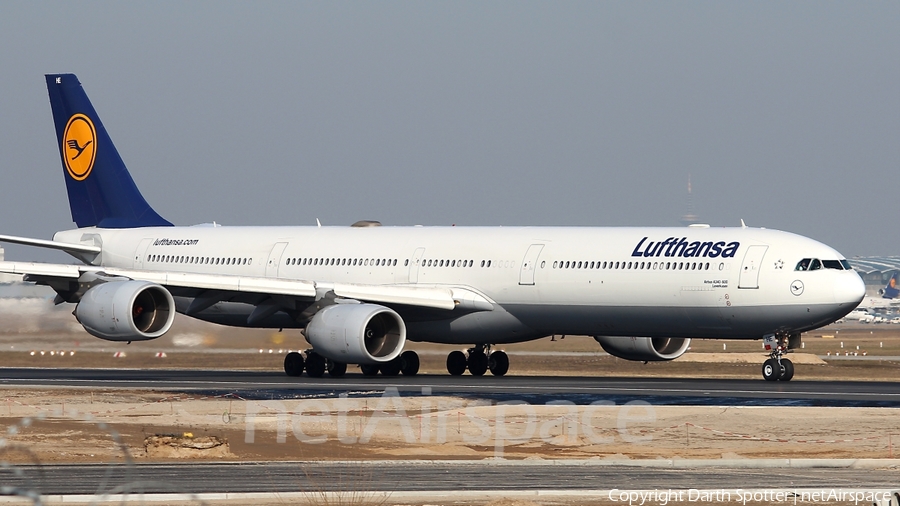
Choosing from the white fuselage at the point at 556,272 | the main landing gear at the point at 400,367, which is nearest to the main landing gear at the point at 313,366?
the main landing gear at the point at 400,367

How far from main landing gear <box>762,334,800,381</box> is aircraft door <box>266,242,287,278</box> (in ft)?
47.4

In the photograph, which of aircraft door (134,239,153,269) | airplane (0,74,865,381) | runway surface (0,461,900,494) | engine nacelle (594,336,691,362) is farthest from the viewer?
aircraft door (134,239,153,269)

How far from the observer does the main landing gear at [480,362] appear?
39875mm

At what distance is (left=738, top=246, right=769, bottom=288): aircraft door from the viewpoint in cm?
3344

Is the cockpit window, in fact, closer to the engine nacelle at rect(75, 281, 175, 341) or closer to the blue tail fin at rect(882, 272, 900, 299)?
the engine nacelle at rect(75, 281, 175, 341)

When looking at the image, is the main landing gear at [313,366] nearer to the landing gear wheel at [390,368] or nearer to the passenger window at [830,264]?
the landing gear wheel at [390,368]

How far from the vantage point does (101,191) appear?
46094mm

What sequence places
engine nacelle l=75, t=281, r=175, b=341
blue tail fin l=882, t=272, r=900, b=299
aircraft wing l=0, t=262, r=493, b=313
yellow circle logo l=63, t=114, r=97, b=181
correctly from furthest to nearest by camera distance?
blue tail fin l=882, t=272, r=900, b=299, yellow circle logo l=63, t=114, r=97, b=181, aircraft wing l=0, t=262, r=493, b=313, engine nacelle l=75, t=281, r=175, b=341

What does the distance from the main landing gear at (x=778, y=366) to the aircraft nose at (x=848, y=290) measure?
1.90m

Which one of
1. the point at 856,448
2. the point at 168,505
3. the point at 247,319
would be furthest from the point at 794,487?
the point at 247,319

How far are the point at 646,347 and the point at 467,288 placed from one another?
16.1 feet

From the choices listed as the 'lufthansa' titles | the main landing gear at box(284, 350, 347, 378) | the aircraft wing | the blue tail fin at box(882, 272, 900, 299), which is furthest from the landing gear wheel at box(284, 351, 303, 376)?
the blue tail fin at box(882, 272, 900, 299)

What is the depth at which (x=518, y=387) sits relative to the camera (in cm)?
3225

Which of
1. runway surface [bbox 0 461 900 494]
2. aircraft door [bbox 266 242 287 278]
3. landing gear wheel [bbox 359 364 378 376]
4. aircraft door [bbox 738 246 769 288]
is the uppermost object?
aircraft door [bbox 266 242 287 278]
